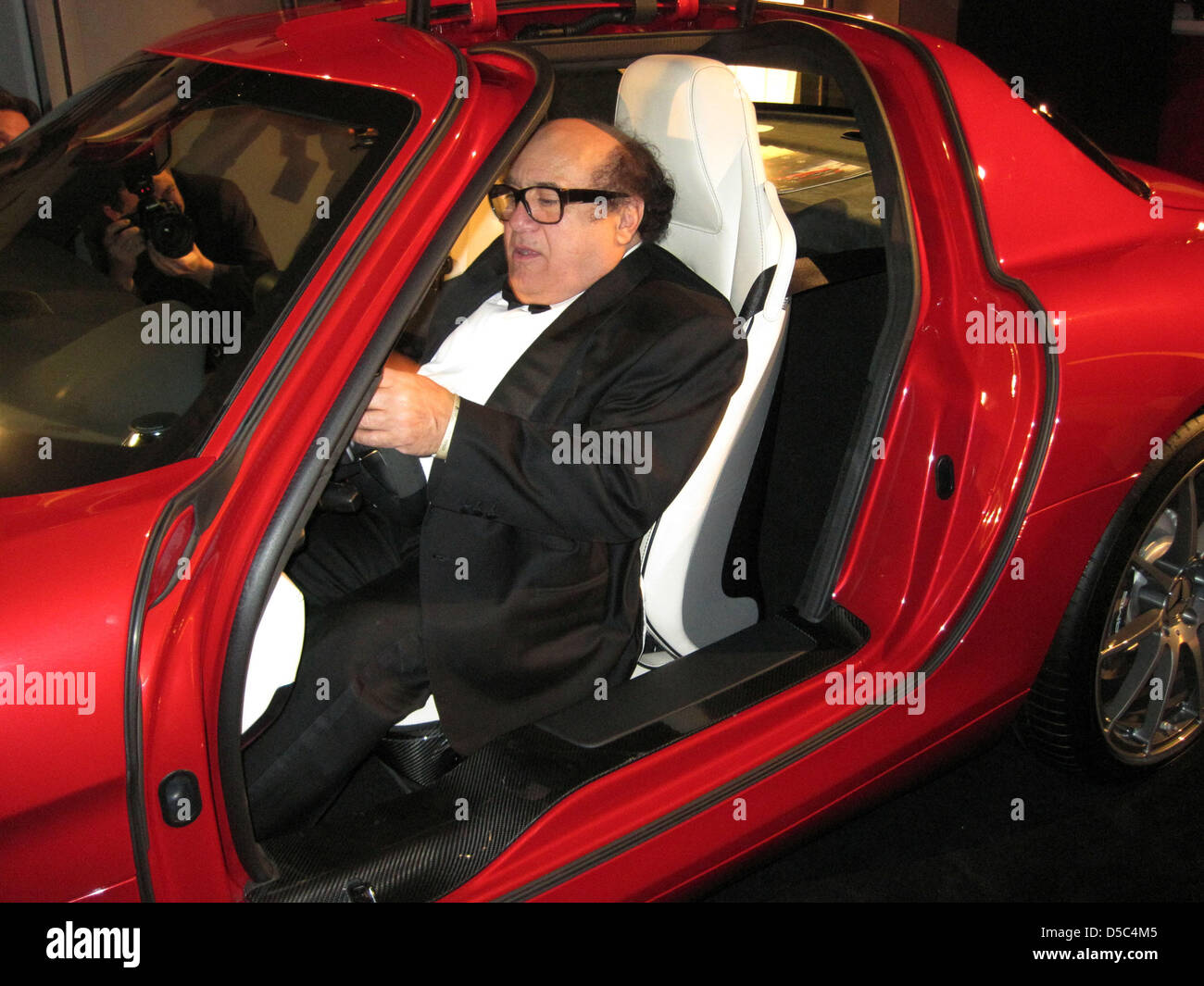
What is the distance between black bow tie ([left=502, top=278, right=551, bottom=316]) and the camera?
1945 millimetres

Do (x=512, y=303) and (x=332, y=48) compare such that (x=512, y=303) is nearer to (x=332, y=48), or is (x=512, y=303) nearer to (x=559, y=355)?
(x=559, y=355)

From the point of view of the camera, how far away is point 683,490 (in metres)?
1.80

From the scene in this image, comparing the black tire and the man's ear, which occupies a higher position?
the man's ear

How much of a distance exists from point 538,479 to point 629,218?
0.55 meters

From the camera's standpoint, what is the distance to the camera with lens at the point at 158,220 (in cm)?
149

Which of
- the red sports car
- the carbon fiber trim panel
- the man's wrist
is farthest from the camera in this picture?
the man's wrist

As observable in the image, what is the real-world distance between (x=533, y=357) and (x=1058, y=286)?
890 millimetres

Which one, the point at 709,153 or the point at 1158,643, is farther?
the point at 1158,643

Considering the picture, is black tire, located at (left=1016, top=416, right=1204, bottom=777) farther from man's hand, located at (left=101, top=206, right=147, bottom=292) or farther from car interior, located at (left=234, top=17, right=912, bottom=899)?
man's hand, located at (left=101, top=206, right=147, bottom=292)

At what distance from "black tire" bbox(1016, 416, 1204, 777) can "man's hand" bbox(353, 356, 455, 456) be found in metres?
1.19

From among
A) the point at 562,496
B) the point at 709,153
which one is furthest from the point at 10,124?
the point at 562,496

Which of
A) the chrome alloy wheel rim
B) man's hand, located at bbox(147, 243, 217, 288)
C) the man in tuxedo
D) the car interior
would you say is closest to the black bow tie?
the man in tuxedo

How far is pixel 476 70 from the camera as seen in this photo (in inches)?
60.4
